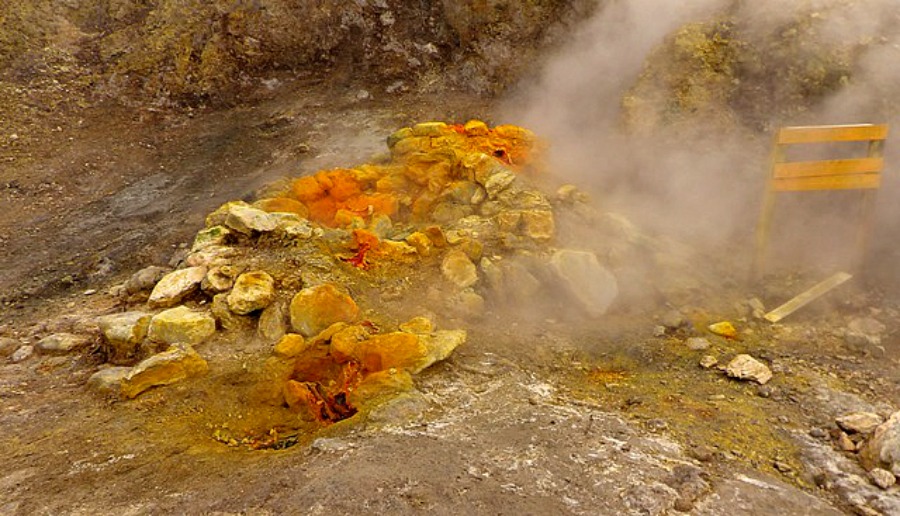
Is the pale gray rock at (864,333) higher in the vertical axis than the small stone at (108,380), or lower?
lower

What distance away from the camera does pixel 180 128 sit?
9.91 m

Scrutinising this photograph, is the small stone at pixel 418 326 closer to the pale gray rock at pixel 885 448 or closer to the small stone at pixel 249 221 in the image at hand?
the small stone at pixel 249 221

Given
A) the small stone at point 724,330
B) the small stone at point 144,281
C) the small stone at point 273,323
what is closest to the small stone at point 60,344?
the small stone at point 144,281

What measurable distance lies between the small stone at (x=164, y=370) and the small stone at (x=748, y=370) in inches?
158

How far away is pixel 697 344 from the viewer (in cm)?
474

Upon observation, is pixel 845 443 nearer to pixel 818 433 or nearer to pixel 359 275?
pixel 818 433

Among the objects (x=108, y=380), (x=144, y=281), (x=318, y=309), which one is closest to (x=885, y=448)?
(x=318, y=309)

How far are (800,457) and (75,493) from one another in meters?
4.21

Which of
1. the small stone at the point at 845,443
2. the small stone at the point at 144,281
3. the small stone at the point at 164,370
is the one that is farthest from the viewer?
the small stone at the point at 144,281

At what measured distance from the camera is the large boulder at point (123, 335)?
14.3ft

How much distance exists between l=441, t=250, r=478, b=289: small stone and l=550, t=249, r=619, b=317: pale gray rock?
761mm

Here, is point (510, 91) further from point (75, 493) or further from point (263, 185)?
point (75, 493)

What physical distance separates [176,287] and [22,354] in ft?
4.20

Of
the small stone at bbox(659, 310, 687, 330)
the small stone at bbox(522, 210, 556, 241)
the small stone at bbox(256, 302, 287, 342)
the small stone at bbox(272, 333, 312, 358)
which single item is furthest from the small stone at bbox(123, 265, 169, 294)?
the small stone at bbox(659, 310, 687, 330)
